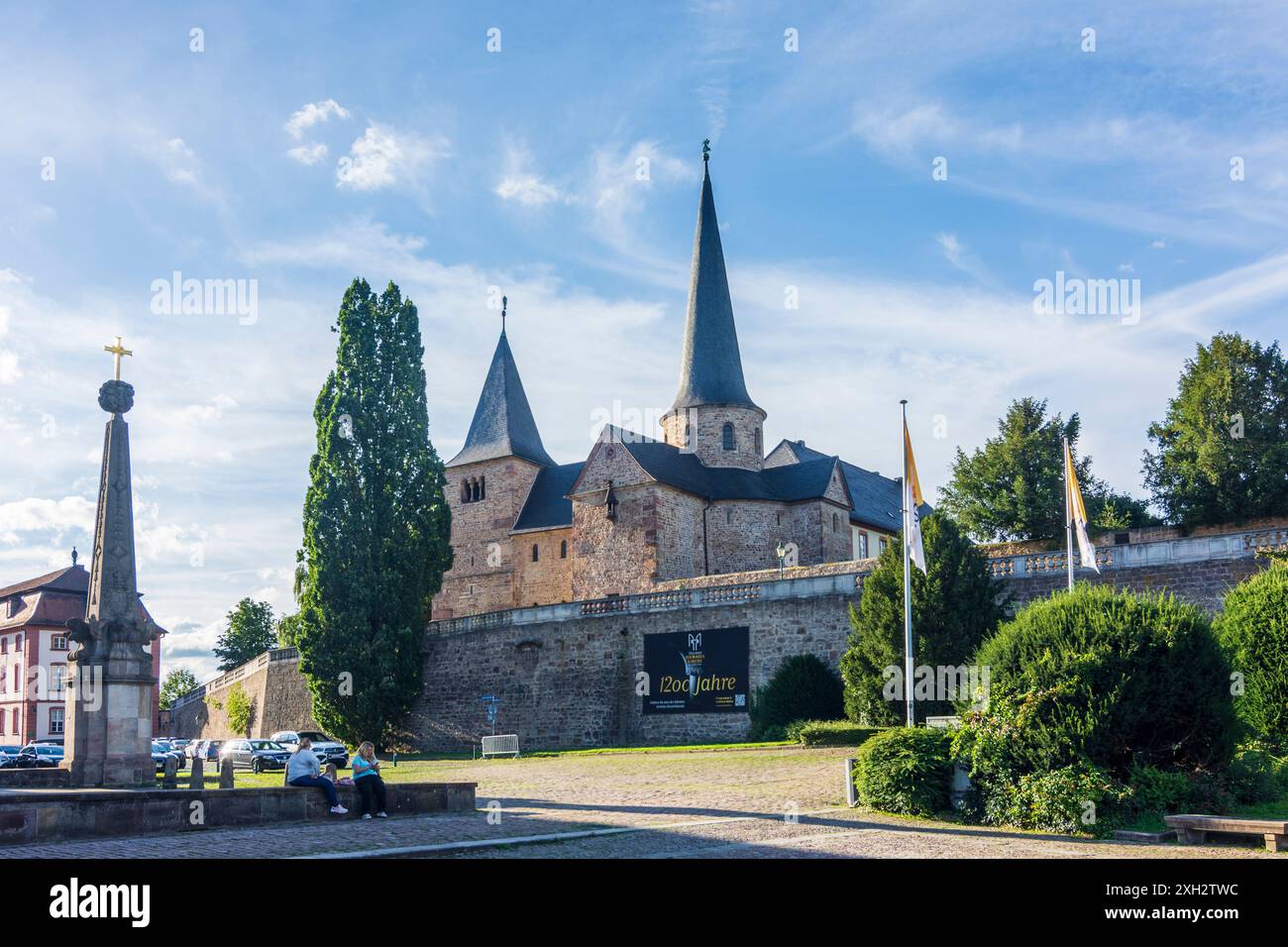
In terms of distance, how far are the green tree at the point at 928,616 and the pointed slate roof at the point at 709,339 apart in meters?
26.1

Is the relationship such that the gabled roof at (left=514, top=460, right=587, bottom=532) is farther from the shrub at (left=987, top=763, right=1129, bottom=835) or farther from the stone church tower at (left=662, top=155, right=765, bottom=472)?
the shrub at (left=987, top=763, right=1129, bottom=835)

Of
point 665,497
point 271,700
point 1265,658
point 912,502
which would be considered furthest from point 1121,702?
point 271,700

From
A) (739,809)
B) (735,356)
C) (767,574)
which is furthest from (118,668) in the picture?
(735,356)

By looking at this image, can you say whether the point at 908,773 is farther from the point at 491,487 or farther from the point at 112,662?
the point at 491,487

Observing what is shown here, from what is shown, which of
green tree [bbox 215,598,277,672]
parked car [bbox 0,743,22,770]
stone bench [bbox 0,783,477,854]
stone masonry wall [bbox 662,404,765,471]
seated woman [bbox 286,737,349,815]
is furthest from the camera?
green tree [bbox 215,598,277,672]

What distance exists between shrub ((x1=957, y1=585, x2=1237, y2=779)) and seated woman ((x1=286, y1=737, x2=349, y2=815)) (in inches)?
349

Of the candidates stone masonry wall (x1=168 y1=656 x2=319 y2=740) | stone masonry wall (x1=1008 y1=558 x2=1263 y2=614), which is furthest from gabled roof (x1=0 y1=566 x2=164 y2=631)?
stone masonry wall (x1=1008 y1=558 x2=1263 y2=614)

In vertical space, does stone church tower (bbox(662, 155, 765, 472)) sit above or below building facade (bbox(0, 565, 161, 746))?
above

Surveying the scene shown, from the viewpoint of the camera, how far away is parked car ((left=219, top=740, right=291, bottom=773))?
1411 inches

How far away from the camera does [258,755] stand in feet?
117

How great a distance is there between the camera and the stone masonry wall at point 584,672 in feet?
118

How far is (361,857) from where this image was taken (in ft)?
39.4

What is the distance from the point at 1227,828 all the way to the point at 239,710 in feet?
167
